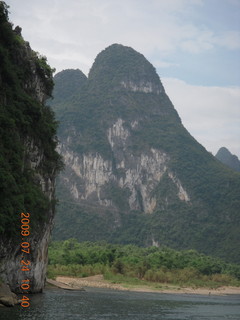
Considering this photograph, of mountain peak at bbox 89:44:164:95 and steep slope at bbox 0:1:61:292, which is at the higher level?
mountain peak at bbox 89:44:164:95

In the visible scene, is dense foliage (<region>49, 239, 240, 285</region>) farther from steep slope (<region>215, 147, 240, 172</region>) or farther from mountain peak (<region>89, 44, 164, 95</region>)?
steep slope (<region>215, 147, 240, 172</region>)

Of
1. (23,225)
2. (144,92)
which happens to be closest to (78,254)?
(23,225)

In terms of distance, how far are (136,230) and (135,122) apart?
34.6 meters

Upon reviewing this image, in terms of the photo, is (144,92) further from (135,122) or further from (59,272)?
(59,272)

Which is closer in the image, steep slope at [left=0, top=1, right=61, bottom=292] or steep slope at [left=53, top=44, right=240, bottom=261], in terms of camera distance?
steep slope at [left=0, top=1, right=61, bottom=292]

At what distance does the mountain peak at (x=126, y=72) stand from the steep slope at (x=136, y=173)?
0.32 metres

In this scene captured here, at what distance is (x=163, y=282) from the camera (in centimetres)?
5666

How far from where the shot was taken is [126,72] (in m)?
146

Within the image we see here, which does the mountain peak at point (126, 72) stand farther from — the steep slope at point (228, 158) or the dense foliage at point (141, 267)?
the dense foliage at point (141, 267)

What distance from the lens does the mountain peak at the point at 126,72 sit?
5723 inches
